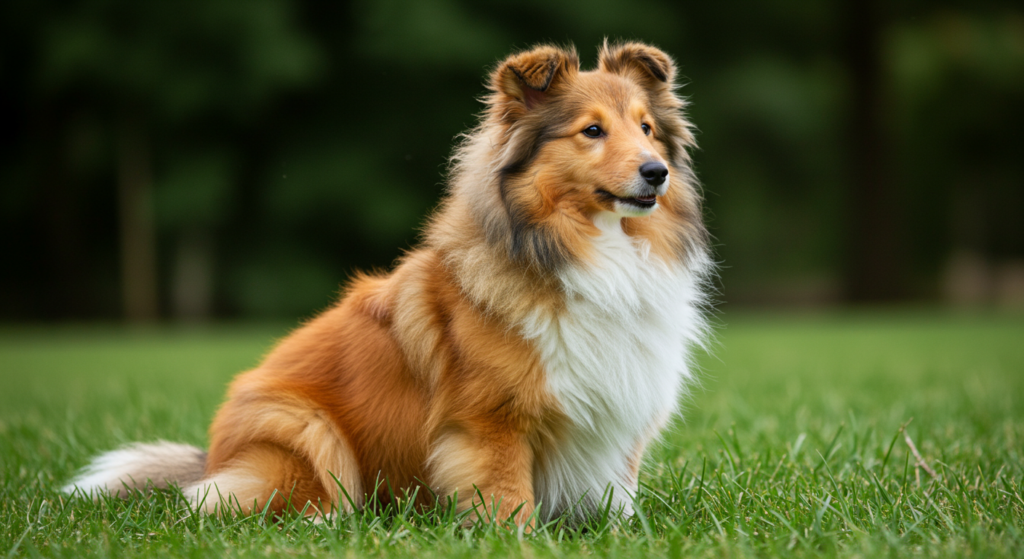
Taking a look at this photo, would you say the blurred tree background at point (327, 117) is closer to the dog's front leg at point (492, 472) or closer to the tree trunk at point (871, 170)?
the tree trunk at point (871, 170)

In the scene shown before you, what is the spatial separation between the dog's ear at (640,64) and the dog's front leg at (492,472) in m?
1.87

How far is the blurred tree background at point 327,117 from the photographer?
689 inches

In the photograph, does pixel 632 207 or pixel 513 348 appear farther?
pixel 632 207

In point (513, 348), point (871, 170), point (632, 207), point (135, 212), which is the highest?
point (632, 207)

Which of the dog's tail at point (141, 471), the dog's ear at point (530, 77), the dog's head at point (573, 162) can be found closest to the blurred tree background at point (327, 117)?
the dog's head at point (573, 162)

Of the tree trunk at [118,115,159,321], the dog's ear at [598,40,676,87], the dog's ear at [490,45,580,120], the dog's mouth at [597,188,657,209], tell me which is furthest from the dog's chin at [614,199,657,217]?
the tree trunk at [118,115,159,321]

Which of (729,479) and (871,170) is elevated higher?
(871,170)

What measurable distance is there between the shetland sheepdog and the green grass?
0.21 meters

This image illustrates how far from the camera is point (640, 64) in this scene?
3.79 m

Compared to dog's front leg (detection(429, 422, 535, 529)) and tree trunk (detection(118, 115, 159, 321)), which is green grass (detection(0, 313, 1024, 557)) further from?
tree trunk (detection(118, 115, 159, 321))

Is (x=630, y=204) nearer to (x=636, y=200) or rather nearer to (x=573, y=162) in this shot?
(x=636, y=200)

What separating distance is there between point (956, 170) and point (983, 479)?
27.8 m

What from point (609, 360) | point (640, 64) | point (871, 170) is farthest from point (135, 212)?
point (871, 170)

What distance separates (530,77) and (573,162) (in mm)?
432
